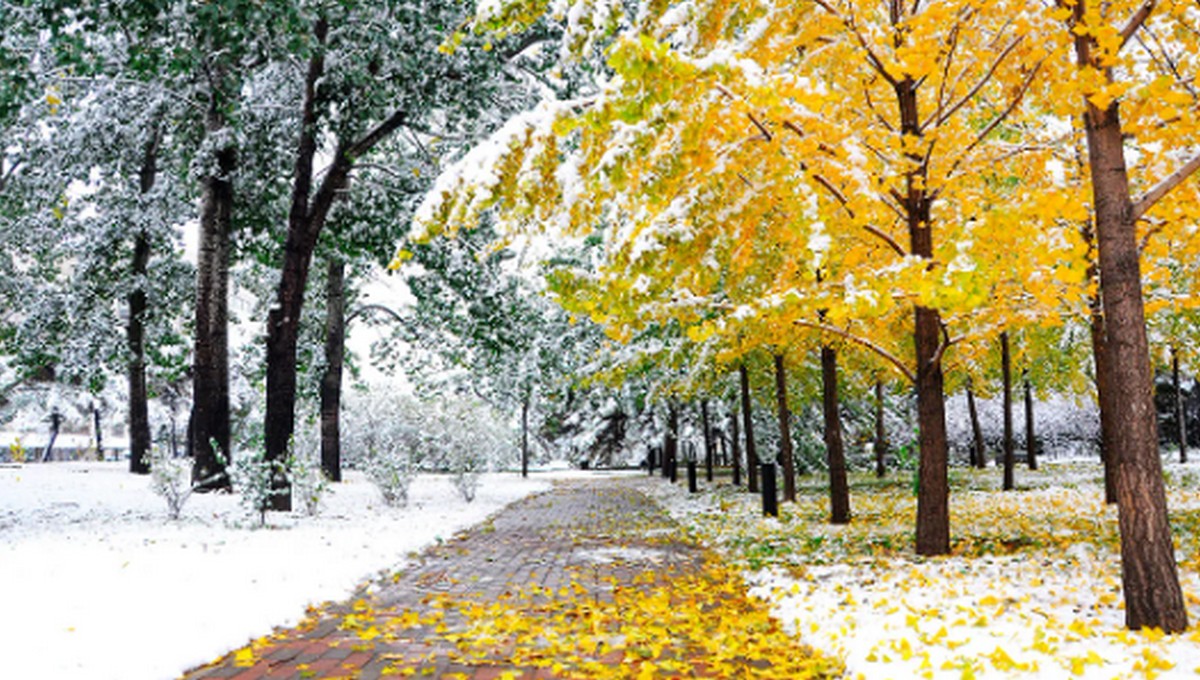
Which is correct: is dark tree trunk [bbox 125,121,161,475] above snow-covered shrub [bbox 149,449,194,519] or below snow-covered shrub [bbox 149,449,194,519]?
above

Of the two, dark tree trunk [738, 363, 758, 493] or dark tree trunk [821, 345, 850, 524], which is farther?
dark tree trunk [738, 363, 758, 493]

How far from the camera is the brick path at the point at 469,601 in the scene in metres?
4.55

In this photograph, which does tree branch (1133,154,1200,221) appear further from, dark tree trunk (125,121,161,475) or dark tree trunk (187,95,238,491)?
dark tree trunk (125,121,161,475)

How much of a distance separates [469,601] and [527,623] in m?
1.05

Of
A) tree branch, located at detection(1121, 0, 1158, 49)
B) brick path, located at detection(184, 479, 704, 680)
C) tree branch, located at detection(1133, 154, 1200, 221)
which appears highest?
tree branch, located at detection(1121, 0, 1158, 49)

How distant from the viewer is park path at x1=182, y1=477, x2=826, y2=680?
4.54m

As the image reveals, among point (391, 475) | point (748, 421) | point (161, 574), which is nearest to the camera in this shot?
point (161, 574)

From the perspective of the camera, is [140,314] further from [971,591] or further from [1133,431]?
[1133,431]

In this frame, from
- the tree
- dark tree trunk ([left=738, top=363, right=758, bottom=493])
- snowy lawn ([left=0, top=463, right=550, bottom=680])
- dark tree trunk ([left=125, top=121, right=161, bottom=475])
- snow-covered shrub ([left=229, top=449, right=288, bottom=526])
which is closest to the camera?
snowy lawn ([left=0, top=463, right=550, bottom=680])

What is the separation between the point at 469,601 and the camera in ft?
21.4

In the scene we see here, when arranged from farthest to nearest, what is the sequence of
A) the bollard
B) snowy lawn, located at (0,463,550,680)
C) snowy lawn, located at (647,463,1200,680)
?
1. the bollard
2. snowy lawn, located at (0,463,550,680)
3. snowy lawn, located at (647,463,1200,680)

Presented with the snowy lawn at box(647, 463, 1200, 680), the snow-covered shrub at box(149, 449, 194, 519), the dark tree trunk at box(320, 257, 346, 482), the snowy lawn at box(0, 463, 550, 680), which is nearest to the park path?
the snowy lawn at box(0, 463, 550, 680)

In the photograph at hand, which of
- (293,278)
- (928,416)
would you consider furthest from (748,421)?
(293,278)

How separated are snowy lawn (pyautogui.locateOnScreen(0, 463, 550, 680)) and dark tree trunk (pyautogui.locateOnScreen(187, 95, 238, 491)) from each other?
1372mm
